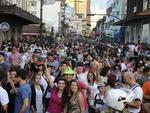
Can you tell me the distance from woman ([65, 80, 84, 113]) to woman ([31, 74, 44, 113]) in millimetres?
935

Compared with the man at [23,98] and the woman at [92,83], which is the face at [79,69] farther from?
the man at [23,98]

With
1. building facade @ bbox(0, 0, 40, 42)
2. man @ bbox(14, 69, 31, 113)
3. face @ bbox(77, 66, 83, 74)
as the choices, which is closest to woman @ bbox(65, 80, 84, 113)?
man @ bbox(14, 69, 31, 113)

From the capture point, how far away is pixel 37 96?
8.87 meters

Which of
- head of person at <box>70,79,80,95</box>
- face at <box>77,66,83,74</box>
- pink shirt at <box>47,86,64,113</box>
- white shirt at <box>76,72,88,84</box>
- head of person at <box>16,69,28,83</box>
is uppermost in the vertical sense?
head of person at <box>16,69,28,83</box>

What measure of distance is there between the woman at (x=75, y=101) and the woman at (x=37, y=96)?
0.94 meters

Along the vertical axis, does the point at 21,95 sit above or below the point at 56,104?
above

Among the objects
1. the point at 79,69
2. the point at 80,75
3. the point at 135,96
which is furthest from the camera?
the point at 79,69

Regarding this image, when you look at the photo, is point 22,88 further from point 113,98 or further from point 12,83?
point 113,98

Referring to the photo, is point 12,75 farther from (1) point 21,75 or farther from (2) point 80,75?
(2) point 80,75

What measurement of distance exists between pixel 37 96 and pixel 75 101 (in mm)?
1105

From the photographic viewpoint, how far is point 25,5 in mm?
69438

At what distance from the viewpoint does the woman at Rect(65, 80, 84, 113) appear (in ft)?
26.1

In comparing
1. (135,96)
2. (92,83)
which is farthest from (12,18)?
(135,96)

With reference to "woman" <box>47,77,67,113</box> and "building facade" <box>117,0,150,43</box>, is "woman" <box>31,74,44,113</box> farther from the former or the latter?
"building facade" <box>117,0,150,43</box>
